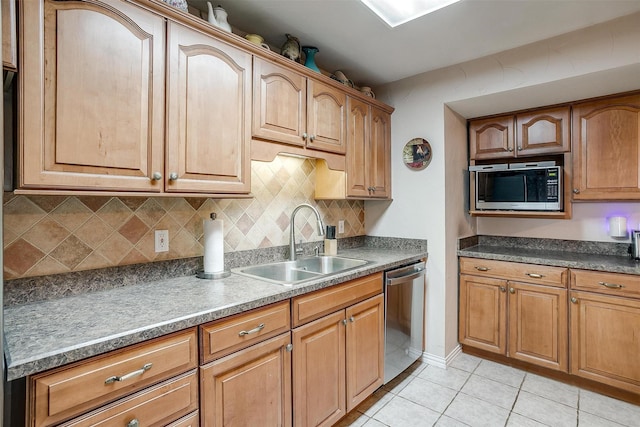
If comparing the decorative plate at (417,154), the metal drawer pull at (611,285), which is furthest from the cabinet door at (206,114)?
the metal drawer pull at (611,285)

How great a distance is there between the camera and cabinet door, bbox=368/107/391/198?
2678mm

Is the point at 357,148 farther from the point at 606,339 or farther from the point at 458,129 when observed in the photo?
the point at 606,339

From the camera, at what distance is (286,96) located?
6.25ft

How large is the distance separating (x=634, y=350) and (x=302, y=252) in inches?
89.4

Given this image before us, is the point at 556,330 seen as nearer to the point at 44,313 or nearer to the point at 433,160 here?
the point at 433,160

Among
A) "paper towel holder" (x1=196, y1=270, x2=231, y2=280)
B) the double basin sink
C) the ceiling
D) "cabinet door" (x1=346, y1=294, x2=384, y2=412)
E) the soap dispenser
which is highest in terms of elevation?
the ceiling

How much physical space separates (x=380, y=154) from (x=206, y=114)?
1630 millimetres

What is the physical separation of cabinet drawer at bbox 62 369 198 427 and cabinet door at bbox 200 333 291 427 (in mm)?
55

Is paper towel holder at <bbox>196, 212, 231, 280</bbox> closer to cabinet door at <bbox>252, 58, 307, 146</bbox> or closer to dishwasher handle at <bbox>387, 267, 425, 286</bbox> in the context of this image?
cabinet door at <bbox>252, 58, 307, 146</bbox>

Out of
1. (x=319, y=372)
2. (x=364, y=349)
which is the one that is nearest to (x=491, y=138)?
(x=364, y=349)

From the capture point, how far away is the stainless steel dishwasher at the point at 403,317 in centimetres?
227

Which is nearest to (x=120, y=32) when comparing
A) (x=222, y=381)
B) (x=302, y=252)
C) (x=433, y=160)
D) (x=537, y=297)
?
(x=222, y=381)

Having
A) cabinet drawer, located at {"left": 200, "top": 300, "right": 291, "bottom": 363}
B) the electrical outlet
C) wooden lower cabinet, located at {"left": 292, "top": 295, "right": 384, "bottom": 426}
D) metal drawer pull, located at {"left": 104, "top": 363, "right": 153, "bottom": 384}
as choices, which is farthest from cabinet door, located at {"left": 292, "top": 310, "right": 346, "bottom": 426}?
the electrical outlet

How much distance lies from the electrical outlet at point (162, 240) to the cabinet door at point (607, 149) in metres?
2.90
